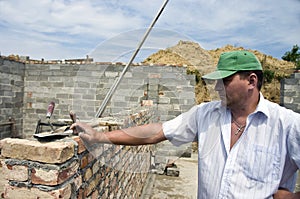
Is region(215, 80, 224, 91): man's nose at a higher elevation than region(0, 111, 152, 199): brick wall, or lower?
higher

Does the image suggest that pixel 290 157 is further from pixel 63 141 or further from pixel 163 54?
pixel 63 141

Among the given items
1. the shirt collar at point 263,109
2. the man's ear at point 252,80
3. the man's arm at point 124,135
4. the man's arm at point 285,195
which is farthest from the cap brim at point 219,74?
the man's arm at point 285,195

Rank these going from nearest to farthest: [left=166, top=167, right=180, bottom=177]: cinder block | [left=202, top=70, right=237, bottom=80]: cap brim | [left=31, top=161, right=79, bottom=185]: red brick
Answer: [left=31, top=161, right=79, bottom=185]: red brick, [left=202, top=70, right=237, bottom=80]: cap brim, [left=166, top=167, right=180, bottom=177]: cinder block

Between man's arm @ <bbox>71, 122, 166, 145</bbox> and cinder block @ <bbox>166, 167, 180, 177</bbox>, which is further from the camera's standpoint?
cinder block @ <bbox>166, 167, 180, 177</bbox>

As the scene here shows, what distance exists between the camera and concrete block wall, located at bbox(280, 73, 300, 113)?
6.26 metres

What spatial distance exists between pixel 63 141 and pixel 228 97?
2.79ft

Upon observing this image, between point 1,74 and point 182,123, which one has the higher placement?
point 1,74

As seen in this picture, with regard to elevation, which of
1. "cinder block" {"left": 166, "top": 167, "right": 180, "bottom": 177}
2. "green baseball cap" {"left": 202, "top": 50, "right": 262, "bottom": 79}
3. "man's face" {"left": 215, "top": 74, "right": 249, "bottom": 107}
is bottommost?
"cinder block" {"left": 166, "top": 167, "right": 180, "bottom": 177}

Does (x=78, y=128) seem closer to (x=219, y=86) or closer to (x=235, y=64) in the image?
(x=219, y=86)

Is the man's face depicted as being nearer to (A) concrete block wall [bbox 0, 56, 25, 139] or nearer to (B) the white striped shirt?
(B) the white striped shirt

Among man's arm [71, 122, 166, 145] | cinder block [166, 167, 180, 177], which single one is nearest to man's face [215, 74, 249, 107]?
man's arm [71, 122, 166, 145]

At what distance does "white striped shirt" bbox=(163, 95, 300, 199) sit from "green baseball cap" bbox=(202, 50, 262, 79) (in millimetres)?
222

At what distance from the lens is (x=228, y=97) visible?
1.35m

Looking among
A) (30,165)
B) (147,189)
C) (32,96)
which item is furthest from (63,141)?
(32,96)
